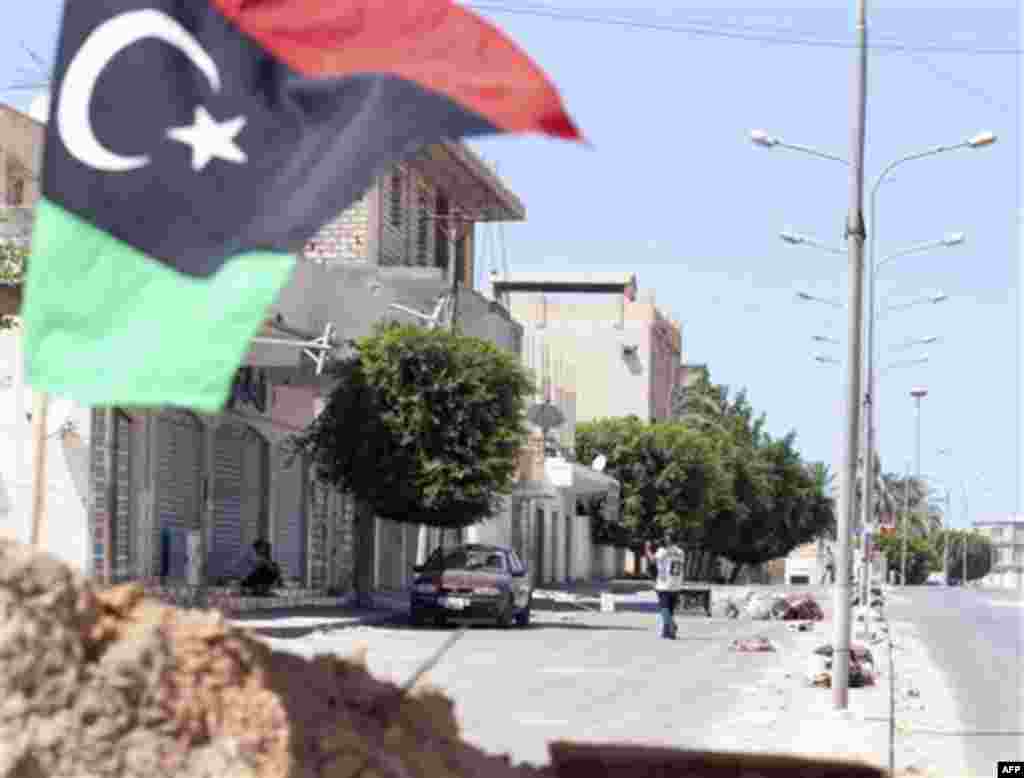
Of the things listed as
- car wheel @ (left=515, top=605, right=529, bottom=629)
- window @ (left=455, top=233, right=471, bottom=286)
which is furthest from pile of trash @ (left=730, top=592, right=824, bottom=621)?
window @ (left=455, top=233, right=471, bottom=286)

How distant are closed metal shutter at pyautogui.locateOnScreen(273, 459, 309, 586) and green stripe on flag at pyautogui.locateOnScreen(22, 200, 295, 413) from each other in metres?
38.7

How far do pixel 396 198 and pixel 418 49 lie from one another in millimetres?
50562

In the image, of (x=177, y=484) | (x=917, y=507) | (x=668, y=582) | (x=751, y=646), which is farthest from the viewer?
(x=917, y=507)

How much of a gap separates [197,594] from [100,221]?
1059 inches

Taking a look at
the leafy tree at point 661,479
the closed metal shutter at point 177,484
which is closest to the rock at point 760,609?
the closed metal shutter at point 177,484

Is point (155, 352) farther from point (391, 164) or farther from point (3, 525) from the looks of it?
point (3, 525)

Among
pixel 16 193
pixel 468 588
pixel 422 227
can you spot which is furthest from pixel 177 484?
pixel 422 227

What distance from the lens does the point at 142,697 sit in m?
7.07

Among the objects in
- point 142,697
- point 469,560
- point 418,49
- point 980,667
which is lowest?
point 980,667

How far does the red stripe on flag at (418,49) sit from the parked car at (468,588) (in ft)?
102

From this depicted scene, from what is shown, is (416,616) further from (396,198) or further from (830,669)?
(396,198)

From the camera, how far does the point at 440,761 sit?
8.05m

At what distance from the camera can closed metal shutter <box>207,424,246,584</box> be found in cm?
4188

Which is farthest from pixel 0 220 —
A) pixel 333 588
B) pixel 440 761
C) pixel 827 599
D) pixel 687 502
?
pixel 687 502
